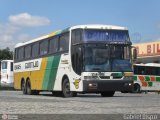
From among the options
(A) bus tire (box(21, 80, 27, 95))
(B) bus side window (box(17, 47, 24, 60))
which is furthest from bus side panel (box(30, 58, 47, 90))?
(B) bus side window (box(17, 47, 24, 60))

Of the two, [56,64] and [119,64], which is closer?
[119,64]

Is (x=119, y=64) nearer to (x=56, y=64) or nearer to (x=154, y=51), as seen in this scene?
(x=56, y=64)

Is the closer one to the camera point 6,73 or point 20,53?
point 20,53

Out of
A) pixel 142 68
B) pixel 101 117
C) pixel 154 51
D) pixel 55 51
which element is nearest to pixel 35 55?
pixel 55 51

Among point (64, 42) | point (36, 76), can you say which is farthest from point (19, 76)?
point (64, 42)

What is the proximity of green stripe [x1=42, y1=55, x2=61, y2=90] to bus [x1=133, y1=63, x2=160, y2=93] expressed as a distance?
15337mm

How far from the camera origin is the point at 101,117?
11594mm

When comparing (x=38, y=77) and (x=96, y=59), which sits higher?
(x=96, y=59)

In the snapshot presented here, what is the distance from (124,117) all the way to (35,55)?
18.6 meters

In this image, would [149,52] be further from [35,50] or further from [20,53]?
[35,50]

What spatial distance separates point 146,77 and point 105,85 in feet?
64.3

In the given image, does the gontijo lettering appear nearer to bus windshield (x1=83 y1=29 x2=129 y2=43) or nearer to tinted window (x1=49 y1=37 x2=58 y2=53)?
tinted window (x1=49 y1=37 x2=58 y2=53)

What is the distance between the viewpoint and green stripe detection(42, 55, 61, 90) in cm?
2646

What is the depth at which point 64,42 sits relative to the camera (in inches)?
997
